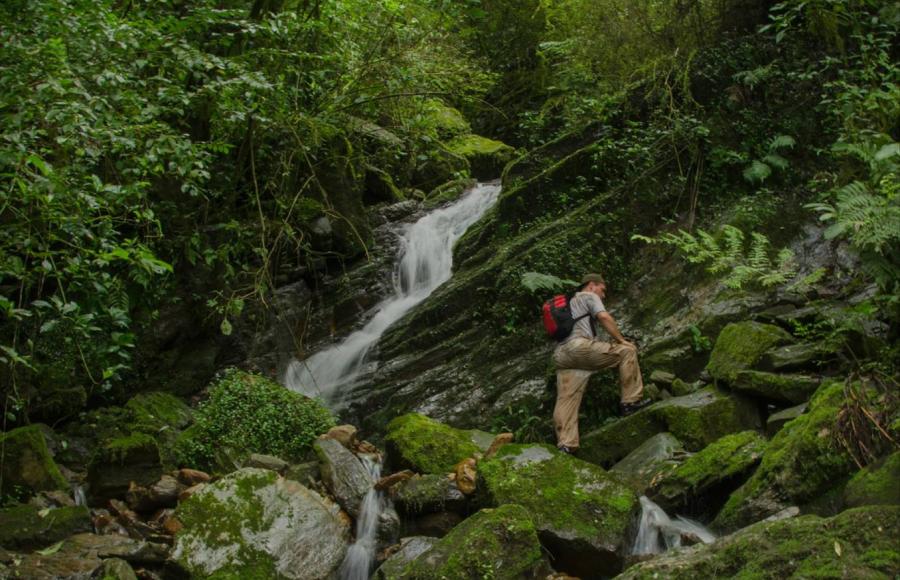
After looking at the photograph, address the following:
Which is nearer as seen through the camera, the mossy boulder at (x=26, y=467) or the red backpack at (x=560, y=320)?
the mossy boulder at (x=26, y=467)

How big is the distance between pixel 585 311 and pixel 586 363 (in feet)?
2.03

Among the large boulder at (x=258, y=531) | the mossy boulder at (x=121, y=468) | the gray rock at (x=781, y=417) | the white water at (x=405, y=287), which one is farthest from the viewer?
the white water at (x=405, y=287)

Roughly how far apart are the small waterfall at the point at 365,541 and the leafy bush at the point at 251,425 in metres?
1.57

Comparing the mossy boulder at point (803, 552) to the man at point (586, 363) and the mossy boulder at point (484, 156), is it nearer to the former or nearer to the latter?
the man at point (586, 363)

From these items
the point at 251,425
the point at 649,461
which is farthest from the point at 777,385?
the point at 251,425

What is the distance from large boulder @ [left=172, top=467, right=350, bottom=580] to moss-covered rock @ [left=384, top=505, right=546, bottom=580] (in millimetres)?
1136

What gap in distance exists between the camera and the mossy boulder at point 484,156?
18969 millimetres

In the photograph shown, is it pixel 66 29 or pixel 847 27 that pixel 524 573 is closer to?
pixel 66 29

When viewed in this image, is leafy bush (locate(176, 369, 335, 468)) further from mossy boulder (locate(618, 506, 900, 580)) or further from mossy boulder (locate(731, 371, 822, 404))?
mossy boulder (locate(618, 506, 900, 580))

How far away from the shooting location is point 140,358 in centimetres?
1226

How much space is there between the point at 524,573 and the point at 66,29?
661cm

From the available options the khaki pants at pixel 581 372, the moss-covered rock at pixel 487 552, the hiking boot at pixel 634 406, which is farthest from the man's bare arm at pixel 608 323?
the moss-covered rock at pixel 487 552

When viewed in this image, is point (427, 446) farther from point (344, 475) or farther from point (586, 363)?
point (586, 363)

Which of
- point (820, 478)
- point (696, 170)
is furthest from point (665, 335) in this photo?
point (820, 478)
